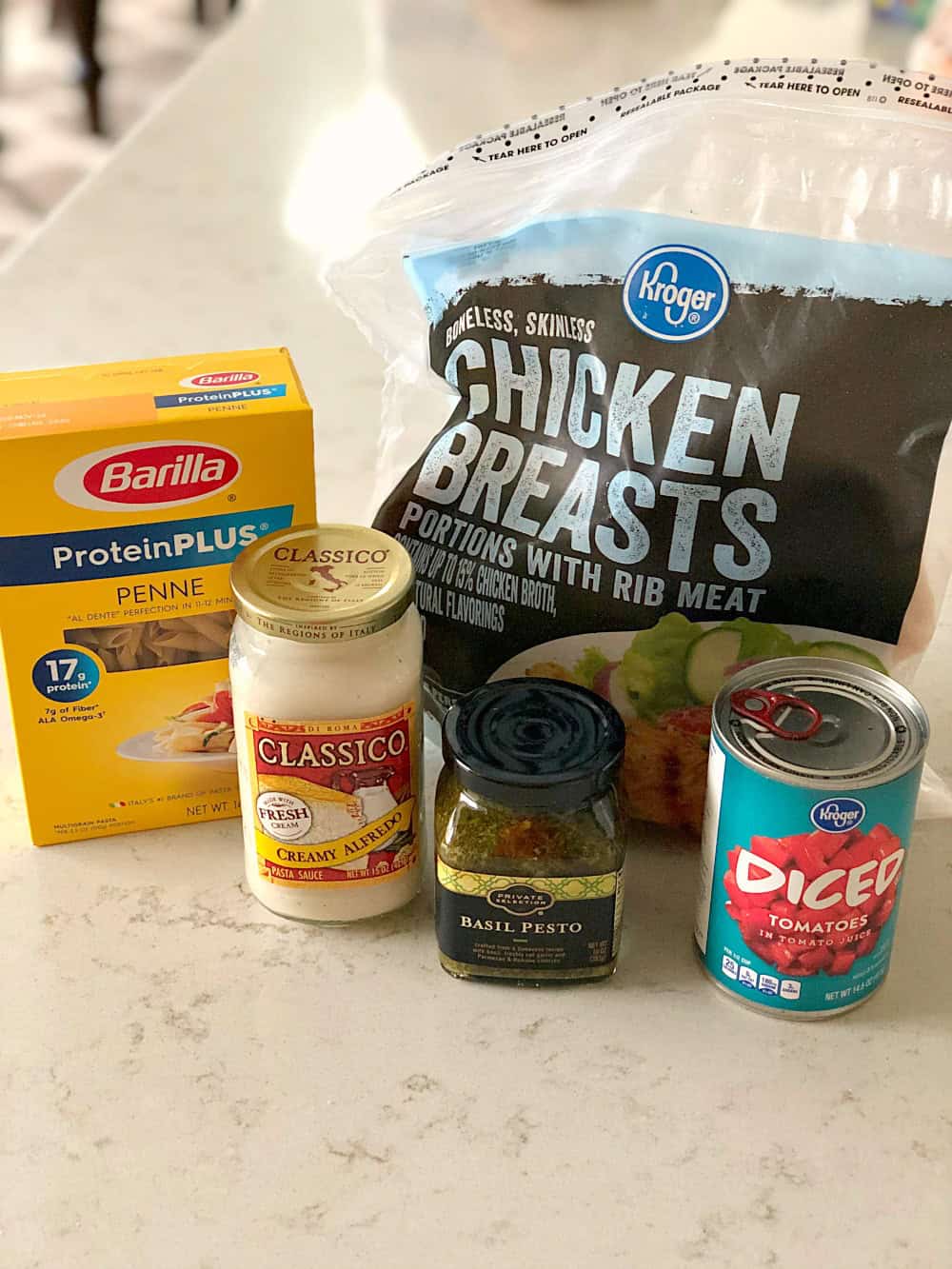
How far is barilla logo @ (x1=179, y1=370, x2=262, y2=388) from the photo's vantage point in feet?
2.71

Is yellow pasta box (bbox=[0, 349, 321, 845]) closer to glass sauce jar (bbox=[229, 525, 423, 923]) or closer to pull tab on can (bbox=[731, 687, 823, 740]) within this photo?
glass sauce jar (bbox=[229, 525, 423, 923])

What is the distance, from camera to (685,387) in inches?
33.2

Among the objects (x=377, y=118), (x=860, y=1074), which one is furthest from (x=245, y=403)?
(x=377, y=118)

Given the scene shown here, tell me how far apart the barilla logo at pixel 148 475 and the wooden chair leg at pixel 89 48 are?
2.40m

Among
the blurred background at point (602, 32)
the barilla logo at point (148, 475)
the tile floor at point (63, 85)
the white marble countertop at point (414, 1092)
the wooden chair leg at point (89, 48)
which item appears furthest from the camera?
the tile floor at point (63, 85)

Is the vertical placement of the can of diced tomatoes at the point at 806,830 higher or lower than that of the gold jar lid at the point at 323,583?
lower

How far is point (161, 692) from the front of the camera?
0.87m

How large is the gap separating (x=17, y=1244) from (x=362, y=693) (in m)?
0.30

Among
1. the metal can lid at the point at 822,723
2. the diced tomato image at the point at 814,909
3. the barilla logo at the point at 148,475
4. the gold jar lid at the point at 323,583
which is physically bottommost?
the diced tomato image at the point at 814,909

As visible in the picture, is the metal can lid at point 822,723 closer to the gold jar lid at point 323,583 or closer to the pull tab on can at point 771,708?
the pull tab on can at point 771,708

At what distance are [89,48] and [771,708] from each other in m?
2.65

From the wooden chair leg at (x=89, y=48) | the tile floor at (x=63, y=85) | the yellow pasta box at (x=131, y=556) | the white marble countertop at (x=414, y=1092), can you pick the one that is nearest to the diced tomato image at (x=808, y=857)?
the white marble countertop at (x=414, y=1092)

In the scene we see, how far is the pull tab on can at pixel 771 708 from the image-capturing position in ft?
2.46

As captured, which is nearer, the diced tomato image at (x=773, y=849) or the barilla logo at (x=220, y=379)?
the diced tomato image at (x=773, y=849)
